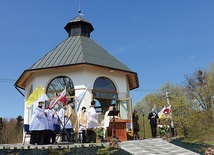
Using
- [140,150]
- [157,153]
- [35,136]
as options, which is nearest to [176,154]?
[157,153]

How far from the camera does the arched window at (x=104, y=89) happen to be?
1406 centimetres

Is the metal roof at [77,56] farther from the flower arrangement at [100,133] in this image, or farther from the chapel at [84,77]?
the flower arrangement at [100,133]

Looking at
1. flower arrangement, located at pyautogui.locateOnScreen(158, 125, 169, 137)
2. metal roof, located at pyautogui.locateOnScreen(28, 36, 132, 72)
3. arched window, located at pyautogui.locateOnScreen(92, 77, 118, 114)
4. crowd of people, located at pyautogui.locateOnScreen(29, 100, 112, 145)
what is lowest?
flower arrangement, located at pyautogui.locateOnScreen(158, 125, 169, 137)

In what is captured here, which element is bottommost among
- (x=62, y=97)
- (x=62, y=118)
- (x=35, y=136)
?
(x=35, y=136)

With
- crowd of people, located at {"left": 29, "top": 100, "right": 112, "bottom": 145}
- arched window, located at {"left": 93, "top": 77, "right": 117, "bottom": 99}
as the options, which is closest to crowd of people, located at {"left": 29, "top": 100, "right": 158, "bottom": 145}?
crowd of people, located at {"left": 29, "top": 100, "right": 112, "bottom": 145}

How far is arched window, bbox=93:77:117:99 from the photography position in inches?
554

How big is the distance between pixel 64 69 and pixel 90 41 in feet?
15.2

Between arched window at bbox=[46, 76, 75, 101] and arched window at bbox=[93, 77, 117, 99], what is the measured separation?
4.82 feet

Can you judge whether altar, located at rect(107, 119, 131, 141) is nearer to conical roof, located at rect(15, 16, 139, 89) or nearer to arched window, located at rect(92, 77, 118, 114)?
arched window, located at rect(92, 77, 118, 114)

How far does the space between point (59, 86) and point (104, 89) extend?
9.03 ft

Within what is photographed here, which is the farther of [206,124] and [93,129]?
[206,124]

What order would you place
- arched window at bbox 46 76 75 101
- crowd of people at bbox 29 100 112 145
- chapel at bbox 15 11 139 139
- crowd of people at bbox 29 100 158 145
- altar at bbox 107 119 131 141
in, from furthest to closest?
arched window at bbox 46 76 75 101
chapel at bbox 15 11 139 139
altar at bbox 107 119 131 141
crowd of people at bbox 29 100 112 145
crowd of people at bbox 29 100 158 145

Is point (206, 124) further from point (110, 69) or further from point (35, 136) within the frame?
point (35, 136)

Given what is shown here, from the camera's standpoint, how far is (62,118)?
10.9 metres
